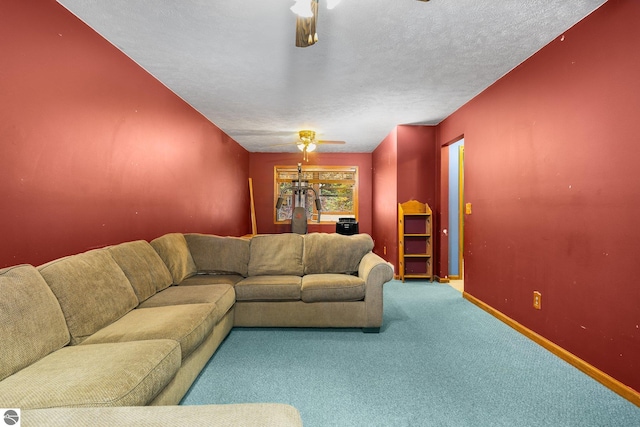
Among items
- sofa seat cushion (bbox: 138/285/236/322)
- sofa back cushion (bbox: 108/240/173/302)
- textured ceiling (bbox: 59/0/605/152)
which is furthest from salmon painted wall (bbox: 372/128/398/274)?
sofa back cushion (bbox: 108/240/173/302)

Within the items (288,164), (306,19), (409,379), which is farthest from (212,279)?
(288,164)

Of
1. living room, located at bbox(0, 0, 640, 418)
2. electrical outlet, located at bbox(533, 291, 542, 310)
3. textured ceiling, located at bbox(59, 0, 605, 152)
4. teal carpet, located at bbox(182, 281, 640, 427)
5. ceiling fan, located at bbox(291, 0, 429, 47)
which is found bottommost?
teal carpet, located at bbox(182, 281, 640, 427)

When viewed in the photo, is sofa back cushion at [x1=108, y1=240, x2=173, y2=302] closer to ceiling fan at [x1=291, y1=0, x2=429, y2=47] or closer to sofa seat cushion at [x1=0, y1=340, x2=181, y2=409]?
sofa seat cushion at [x1=0, y1=340, x2=181, y2=409]

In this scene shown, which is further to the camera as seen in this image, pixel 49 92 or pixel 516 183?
pixel 516 183

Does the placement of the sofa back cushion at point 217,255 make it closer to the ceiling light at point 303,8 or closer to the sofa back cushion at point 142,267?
the sofa back cushion at point 142,267

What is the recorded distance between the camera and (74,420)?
0.75 metres

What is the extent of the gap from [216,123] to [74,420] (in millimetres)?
4427

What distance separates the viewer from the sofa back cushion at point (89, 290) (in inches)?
60.3

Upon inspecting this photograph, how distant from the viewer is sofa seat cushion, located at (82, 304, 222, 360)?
1562 millimetres

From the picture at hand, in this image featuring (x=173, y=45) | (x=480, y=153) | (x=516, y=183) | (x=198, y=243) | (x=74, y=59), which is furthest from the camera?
(x=480, y=153)

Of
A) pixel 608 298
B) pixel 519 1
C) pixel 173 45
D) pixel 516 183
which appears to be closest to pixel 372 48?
pixel 519 1

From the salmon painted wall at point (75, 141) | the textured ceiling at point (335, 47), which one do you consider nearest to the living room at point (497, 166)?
the salmon painted wall at point (75, 141)

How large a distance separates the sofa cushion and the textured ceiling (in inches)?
63.4

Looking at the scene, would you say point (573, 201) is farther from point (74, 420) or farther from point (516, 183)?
point (74, 420)
